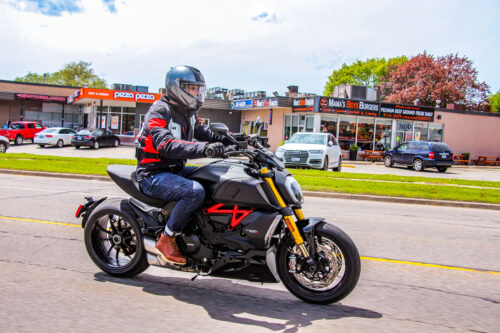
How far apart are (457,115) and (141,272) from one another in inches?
1737

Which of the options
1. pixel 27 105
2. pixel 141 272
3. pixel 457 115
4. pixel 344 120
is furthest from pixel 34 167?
pixel 27 105

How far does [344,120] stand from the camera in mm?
38406

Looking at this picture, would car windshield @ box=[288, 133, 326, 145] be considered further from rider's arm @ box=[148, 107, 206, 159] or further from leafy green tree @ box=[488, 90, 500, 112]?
leafy green tree @ box=[488, 90, 500, 112]

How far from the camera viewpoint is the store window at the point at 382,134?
39625 mm

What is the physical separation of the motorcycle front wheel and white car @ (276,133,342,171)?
626 inches

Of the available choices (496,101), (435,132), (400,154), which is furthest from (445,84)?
(496,101)

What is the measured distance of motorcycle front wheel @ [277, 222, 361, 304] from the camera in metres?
3.63

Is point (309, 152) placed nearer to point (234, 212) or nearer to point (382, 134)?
point (234, 212)

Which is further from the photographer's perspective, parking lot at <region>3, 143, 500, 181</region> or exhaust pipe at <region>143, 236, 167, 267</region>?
parking lot at <region>3, 143, 500, 181</region>

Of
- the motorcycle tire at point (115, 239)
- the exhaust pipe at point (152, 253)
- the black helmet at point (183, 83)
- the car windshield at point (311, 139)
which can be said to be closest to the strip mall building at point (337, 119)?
the car windshield at point (311, 139)

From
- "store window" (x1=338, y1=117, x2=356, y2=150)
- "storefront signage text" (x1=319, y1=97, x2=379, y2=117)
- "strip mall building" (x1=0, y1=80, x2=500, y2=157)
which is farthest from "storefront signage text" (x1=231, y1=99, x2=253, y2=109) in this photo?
"store window" (x1=338, y1=117, x2=356, y2=150)

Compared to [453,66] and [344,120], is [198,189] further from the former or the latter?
[453,66]

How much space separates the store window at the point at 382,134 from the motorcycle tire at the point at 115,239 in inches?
1466

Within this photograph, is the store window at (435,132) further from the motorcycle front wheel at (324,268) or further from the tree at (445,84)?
the motorcycle front wheel at (324,268)
